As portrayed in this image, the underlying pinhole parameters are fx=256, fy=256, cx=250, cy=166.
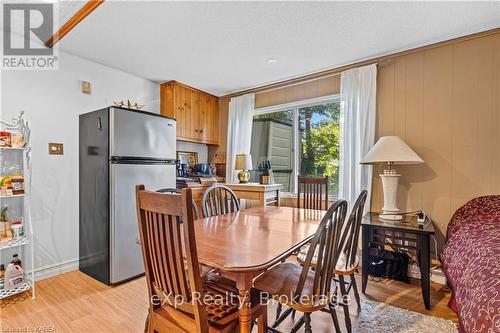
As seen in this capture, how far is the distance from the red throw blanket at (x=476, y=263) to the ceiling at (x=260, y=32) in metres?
1.64

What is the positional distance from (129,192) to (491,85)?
3.63 metres

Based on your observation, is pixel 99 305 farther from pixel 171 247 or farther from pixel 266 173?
pixel 266 173

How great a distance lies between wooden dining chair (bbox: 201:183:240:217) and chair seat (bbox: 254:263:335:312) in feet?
2.81

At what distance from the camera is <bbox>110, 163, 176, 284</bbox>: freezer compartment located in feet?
8.21

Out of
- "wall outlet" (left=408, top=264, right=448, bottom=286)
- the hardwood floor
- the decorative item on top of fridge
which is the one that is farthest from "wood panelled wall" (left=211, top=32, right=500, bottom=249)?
the decorative item on top of fridge

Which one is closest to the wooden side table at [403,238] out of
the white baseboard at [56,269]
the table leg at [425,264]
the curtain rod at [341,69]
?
the table leg at [425,264]

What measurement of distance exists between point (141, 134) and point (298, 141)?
217 cm

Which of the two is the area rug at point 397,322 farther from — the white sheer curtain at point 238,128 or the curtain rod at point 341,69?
the white sheer curtain at point 238,128

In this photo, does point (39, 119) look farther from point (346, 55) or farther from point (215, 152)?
point (346, 55)

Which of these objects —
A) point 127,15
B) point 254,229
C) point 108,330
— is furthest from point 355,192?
point 127,15

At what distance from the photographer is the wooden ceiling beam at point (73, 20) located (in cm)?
199

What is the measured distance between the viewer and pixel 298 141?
3.80 metres

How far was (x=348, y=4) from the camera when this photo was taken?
77.8 inches
